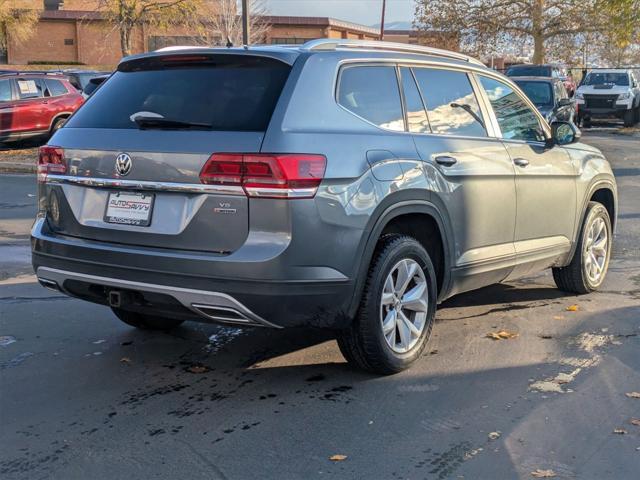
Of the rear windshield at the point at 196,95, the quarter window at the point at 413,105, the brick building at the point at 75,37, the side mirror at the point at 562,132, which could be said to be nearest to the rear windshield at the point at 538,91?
the side mirror at the point at 562,132

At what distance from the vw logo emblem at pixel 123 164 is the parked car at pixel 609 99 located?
2590 cm

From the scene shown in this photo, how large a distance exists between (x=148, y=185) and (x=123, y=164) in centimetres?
22

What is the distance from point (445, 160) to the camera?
5027 mm

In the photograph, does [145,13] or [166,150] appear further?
[145,13]

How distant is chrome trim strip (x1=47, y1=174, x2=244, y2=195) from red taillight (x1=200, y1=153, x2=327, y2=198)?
0.03m

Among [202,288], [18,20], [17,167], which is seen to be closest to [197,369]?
[202,288]

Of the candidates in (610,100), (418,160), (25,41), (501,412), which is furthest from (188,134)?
(25,41)

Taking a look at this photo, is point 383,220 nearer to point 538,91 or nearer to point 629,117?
point 538,91

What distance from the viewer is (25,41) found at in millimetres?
53688

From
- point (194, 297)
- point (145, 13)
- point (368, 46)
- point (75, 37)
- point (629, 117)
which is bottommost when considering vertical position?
point (194, 297)

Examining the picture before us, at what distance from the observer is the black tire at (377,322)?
451 centimetres

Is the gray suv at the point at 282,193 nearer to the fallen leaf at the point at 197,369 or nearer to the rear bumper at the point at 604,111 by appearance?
the fallen leaf at the point at 197,369

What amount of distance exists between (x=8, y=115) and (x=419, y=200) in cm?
1610

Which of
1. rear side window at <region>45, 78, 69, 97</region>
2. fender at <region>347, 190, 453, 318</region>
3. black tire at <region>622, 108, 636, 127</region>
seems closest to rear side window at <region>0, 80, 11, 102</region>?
rear side window at <region>45, 78, 69, 97</region>
